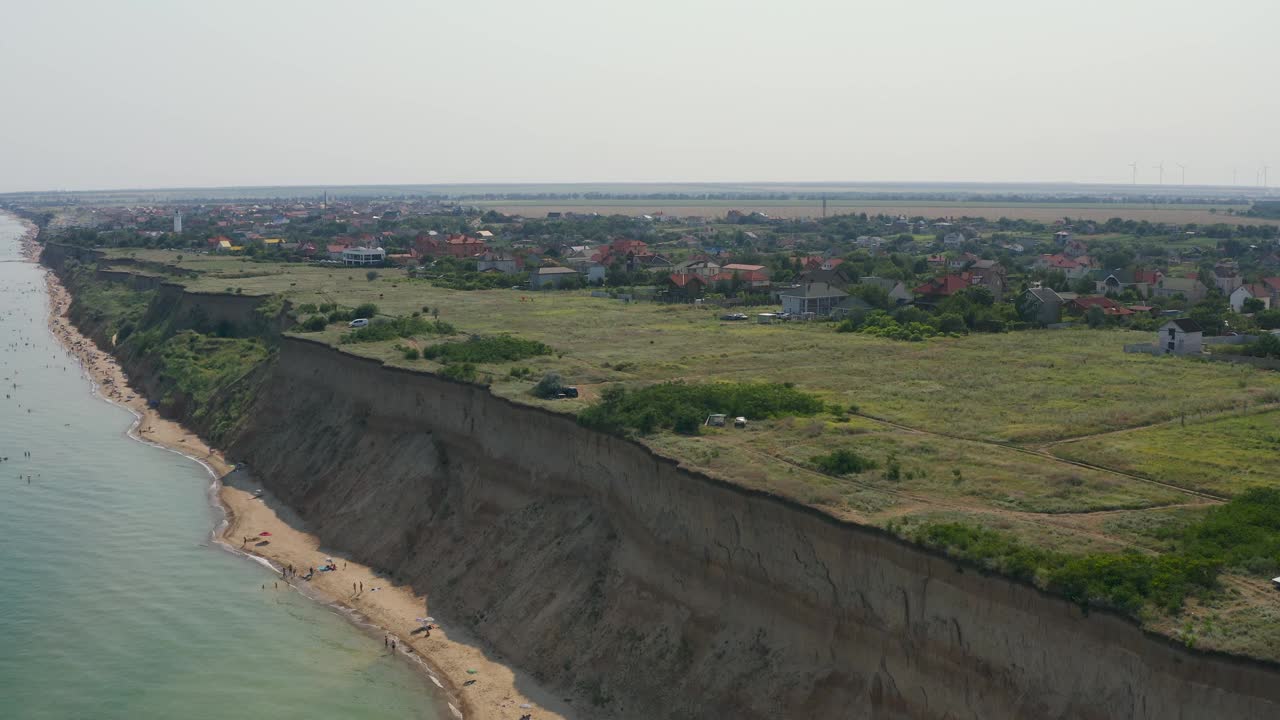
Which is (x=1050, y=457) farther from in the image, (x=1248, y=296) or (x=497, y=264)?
(x=497, y=264)

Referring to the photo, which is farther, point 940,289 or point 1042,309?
point 940,289

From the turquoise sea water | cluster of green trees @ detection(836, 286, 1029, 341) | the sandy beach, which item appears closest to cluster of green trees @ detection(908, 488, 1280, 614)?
the sandy beach

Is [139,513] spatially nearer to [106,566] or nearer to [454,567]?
[106,566]

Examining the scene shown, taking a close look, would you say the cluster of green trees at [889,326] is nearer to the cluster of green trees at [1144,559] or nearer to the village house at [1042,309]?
the village house at [1042,309]

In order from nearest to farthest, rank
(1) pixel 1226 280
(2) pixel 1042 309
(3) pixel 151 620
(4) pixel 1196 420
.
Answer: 1. (3) pixel 151 620
2. (4) pixel 1196 420
3. (2) pixel 1042 309
4. (1) pixel 1226 280

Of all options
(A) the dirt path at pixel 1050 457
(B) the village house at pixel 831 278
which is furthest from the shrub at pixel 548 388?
(B) the village house at pixel 831 278

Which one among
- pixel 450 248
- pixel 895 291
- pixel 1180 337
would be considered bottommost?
pixel 1180 337

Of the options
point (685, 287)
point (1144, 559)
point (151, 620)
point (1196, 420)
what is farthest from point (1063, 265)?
point (151, 620)

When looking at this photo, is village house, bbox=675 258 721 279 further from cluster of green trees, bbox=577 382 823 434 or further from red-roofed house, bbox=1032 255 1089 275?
cluster of green trees, bbox=577 382 823 434
